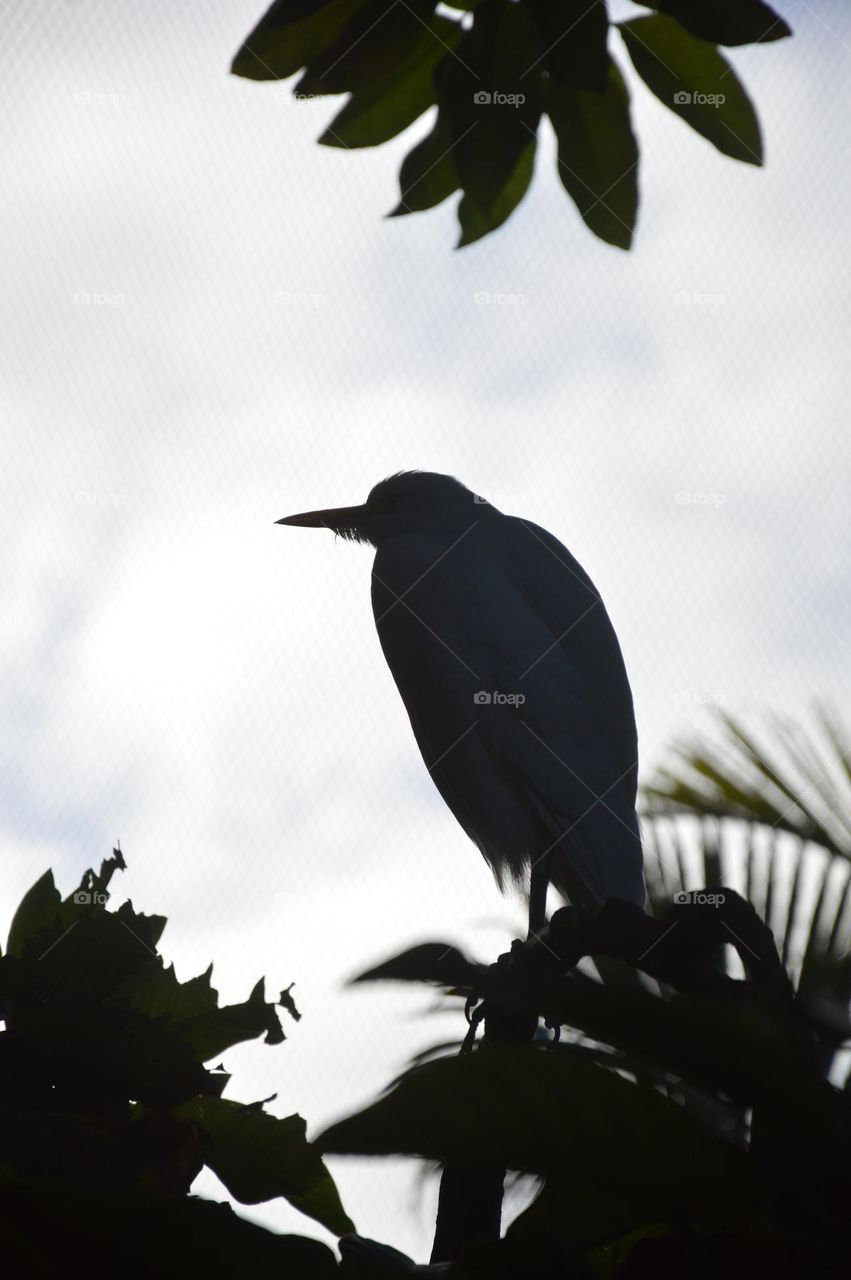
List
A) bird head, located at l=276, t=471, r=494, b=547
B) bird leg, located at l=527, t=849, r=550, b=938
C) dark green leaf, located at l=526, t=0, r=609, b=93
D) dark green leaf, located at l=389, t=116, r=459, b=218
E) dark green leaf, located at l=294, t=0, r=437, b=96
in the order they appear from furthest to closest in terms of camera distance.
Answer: bird head, located at l=276, t=471, r=494, b=547 < bird leg, located at l=527, t=849, r=550, b=938 < dark green leaf, located at l=389, t=116, r=459, b=218 < dark green leaf, located at l=294, t=0, r=437, b=96 < dark green leaf, located at l=526, t=0, r=609, b=93

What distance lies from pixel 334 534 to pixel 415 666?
74 centimetres

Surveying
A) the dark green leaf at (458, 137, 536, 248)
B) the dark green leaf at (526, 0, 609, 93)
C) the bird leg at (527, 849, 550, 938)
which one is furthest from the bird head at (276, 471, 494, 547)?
the dark green leaf at (526, 0, 609, 93)

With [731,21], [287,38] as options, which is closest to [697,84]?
[731,21]

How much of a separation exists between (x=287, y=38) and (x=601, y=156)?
436 millimetres

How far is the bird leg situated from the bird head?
3.63 ft

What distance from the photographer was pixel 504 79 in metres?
1.34

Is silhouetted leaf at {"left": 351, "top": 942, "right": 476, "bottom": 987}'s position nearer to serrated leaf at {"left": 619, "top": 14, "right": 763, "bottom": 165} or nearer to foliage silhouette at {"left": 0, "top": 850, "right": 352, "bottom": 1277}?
foliage silhouette at {"left": 0, "top": 850, "right": 352, "bottom": 1277}

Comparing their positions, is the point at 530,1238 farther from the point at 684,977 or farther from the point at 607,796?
the point at 607,796

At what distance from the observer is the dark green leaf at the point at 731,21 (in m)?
1.26

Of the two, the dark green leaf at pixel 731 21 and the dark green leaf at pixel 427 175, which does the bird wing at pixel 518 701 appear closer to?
the dark green leaf at pixel 427 175

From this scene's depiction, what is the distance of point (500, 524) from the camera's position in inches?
136

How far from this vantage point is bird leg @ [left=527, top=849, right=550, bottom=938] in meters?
2.74

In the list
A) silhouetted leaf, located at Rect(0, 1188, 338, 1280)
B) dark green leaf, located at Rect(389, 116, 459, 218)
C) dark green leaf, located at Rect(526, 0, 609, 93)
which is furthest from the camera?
dark green leaf, located at Rect(389, 116, 459, 218)

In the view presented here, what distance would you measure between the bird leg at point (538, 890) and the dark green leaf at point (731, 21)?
1.99 metres
